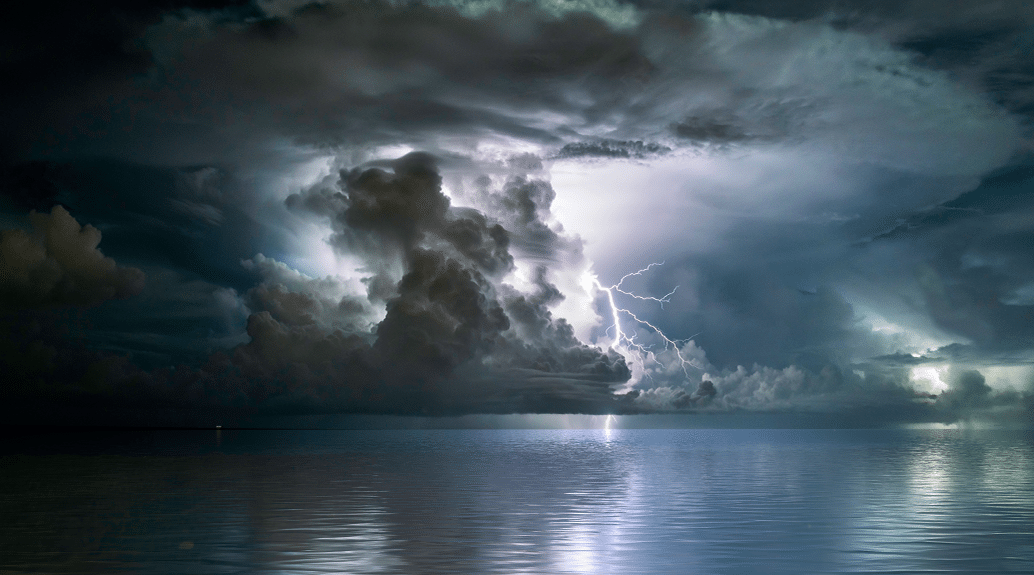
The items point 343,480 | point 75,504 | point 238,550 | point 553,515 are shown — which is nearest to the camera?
point 238,550

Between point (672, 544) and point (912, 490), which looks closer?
point (672, 544)

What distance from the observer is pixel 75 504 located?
60125 millimetres

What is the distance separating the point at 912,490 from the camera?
7200cm

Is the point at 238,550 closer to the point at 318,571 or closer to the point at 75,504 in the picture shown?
the point at 318,571

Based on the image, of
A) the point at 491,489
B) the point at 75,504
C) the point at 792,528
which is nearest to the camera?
the point at 792,528

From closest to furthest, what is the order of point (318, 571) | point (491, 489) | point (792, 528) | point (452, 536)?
point (318, 571) < point (452, 536) < point (792, 528) < point (491, 489)

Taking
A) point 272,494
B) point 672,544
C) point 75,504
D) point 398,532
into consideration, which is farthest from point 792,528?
point 75,504

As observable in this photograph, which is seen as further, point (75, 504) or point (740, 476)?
point (740, 476)

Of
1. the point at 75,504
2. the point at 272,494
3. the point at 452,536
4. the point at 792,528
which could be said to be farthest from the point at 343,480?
the point at 792,528

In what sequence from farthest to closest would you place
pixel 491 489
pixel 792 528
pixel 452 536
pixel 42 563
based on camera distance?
pixel 491 489 → pixel 792 528 → pixel 452 536 → pixel 42 563

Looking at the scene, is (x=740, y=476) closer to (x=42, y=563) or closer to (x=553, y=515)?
(x=553, y=515)

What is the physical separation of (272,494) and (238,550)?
3201 centimetres

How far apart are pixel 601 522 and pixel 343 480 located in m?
46.8

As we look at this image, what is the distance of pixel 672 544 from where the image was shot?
4025cm
